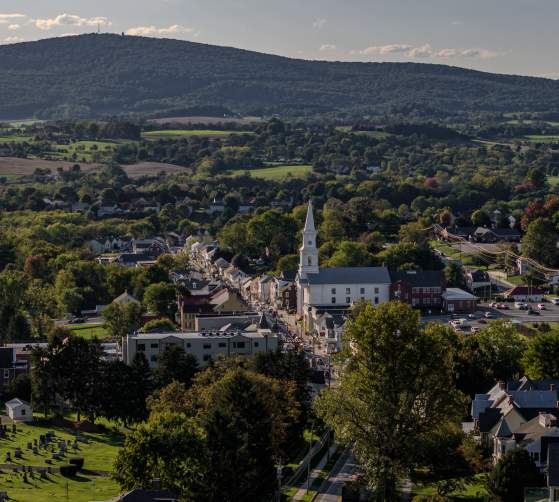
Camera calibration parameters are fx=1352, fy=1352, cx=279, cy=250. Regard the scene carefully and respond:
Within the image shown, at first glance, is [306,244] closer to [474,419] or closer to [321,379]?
[321,379]

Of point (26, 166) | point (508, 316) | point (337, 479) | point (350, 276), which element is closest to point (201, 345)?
point (337, 479)

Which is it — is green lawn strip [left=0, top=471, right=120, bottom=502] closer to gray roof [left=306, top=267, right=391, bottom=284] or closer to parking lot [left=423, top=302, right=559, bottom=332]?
parking lot [left=423, top=302, right=559, bottom=332]

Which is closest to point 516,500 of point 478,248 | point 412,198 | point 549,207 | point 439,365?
point 439,365

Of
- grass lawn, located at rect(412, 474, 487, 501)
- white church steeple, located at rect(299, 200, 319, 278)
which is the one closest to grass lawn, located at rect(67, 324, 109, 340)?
white church steeple, located at rect(299, 200, 319, 278)

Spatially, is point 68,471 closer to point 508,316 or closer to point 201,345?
point 201,345

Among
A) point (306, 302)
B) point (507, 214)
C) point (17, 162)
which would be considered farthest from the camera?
point (17, 162)

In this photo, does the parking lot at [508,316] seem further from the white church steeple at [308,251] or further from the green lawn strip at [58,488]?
the green lawn strip at [58,488]
